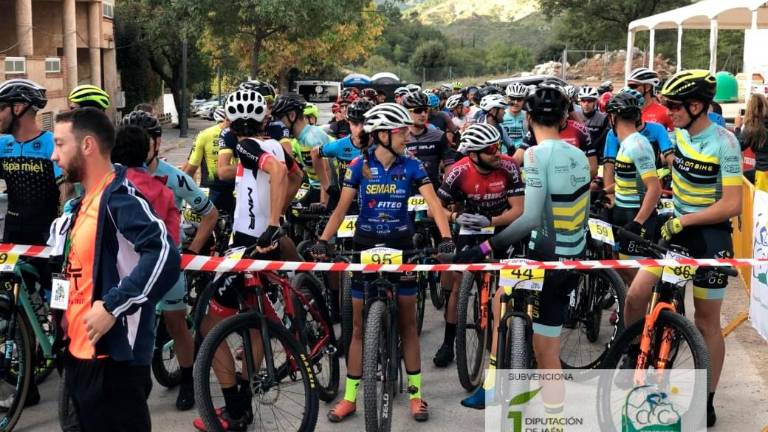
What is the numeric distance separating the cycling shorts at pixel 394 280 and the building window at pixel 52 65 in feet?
101

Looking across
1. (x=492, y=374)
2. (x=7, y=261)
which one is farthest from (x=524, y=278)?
(x=7, y=261)

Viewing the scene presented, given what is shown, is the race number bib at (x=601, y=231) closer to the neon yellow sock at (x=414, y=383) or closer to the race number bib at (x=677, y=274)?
the race number bib at (x=677, y=274)

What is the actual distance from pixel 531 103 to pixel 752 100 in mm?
6287

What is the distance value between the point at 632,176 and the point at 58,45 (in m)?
36.1

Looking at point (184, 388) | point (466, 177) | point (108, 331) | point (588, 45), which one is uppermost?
point (588, 45)

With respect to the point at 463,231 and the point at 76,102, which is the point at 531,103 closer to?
the point at 463,231

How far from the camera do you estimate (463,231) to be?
6641 millimetres

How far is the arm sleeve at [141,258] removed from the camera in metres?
3.54

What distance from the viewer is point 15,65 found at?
29469mm

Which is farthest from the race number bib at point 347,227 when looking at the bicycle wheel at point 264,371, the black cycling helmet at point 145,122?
the black cycling helmet at point 145,122

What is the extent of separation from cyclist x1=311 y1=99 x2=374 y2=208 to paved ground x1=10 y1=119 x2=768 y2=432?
6.32 ft

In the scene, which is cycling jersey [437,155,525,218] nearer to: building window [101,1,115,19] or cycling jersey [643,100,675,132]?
cycling jersey [643,100,675,132]

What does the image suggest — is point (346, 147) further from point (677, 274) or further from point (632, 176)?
point (677, 274)

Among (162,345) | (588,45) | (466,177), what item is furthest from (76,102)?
(588,45)
